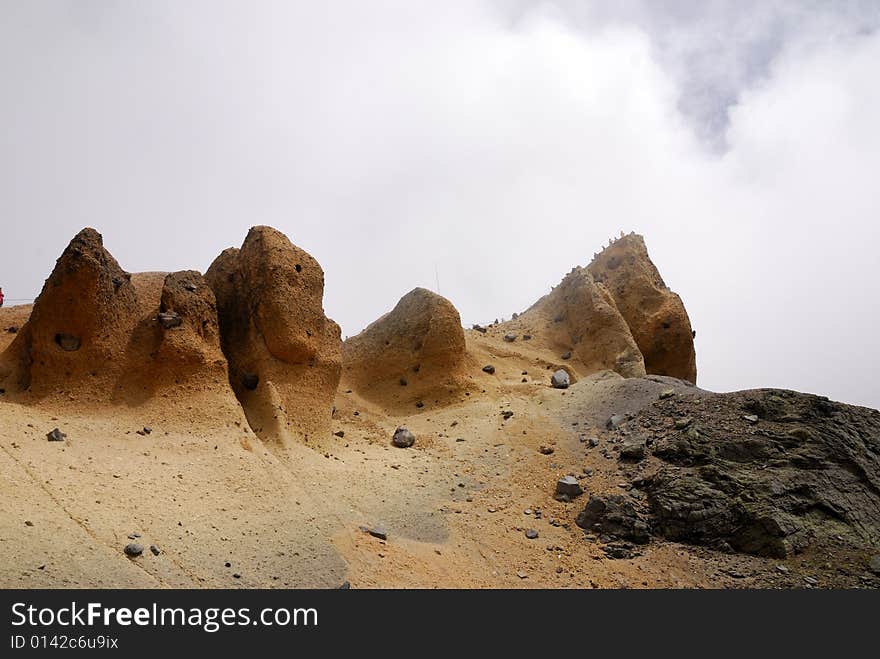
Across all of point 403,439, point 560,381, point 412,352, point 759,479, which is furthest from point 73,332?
point 759,479

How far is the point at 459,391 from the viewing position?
14031 mm

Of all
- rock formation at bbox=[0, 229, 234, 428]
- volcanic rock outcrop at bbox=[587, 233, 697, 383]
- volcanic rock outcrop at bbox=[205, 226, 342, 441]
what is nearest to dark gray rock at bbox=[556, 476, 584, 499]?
volcanic rock outcrop at bbox=[205, 226, 342, 441]

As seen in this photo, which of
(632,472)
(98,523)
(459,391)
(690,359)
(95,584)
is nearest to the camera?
(95,584)

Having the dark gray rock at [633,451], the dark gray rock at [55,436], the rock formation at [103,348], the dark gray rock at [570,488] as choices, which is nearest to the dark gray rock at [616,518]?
the dark gray rock at [570,488]

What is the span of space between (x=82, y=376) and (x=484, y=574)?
5524 millimetres

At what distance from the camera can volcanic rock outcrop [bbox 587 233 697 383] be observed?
1828 cm

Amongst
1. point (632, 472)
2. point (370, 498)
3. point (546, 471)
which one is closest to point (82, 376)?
point (370, 498)

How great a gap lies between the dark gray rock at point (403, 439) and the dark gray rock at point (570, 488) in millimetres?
2596

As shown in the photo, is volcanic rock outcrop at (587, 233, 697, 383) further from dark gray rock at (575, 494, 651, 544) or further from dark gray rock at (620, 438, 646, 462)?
dark gray rock at (575, 494, 651, 544)

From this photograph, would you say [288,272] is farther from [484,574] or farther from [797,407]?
[797,407]

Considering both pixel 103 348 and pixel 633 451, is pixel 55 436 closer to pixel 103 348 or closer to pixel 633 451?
pixel 103 348

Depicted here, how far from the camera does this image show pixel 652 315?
18.2 metres

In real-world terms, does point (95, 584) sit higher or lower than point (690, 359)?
lower

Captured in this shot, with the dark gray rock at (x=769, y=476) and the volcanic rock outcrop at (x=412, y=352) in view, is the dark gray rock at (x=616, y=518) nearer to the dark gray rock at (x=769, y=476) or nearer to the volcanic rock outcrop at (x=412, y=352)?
the dark gray rock at (x=769, y=476)
